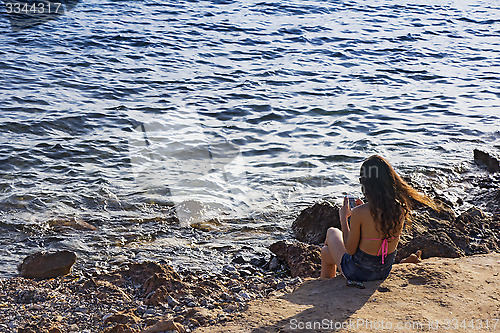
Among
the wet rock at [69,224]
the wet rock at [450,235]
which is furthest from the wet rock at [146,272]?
the wet rock at [450,235]

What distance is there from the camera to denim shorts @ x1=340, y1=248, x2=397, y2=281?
461 cm

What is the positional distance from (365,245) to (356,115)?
6.06 metres

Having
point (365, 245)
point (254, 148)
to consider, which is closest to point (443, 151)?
point (254, 148)

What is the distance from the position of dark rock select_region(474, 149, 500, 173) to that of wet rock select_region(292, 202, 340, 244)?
3298mm

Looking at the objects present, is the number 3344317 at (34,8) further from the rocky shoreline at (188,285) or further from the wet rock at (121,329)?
the wet rock at (121,329)

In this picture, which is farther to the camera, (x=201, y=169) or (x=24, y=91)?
(x=24, y=91)

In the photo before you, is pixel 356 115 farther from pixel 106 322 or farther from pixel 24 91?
pixel 106 322

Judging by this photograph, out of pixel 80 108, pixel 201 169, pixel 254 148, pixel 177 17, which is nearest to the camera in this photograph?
pixel 201 169

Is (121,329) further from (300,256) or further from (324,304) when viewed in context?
(300,256)

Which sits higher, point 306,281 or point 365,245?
point 365,245

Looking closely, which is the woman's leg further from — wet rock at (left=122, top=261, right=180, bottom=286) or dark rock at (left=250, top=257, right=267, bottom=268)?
wet rock at (left=122, top=261, right=180, bottom=286)

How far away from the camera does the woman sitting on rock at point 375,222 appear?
450 centimetres

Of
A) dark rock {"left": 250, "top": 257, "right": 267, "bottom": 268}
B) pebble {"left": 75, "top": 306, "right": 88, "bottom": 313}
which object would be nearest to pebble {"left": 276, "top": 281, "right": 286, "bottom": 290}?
dark rock {"left": 250, "top": 257, "right": 267, "bottom": 268}

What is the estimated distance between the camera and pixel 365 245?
464 cm
